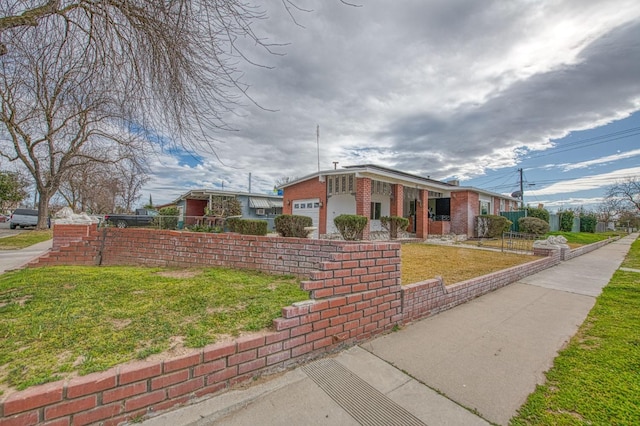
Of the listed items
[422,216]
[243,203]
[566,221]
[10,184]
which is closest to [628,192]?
[566,221]

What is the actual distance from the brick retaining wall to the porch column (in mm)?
9350

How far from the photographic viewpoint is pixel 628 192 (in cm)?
3669

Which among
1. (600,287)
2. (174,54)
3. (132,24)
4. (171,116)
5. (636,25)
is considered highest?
(636,25)

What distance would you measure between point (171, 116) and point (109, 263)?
4973 millimetres

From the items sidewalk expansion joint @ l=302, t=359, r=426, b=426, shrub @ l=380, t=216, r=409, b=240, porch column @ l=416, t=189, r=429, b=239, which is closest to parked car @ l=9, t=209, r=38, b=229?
shrub @ l=380, t=216, r=409, b=240

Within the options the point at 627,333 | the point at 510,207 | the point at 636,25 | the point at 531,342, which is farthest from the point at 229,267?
the point at 510,207

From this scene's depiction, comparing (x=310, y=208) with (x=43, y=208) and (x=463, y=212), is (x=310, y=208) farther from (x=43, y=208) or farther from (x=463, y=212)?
(x=43, y=208)

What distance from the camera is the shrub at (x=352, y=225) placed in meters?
10.7

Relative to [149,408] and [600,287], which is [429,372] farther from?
[600,287]

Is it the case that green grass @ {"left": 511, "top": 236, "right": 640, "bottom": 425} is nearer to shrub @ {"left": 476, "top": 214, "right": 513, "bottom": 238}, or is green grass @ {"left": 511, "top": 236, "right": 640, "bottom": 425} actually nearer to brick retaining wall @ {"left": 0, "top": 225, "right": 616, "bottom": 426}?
brick retaining wall @ {"left": 0, "top": 225, "right": 616, "bottom": 426}

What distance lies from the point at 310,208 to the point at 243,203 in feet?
27.3

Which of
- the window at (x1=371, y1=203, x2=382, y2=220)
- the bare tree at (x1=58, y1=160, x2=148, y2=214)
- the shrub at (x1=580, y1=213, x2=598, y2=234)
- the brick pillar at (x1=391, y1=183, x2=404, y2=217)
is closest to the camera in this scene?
the brick pillar at (x1=391, y1=183, x2=404, y2=217)

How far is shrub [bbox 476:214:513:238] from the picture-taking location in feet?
52.8

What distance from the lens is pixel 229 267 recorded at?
5.57 meters
